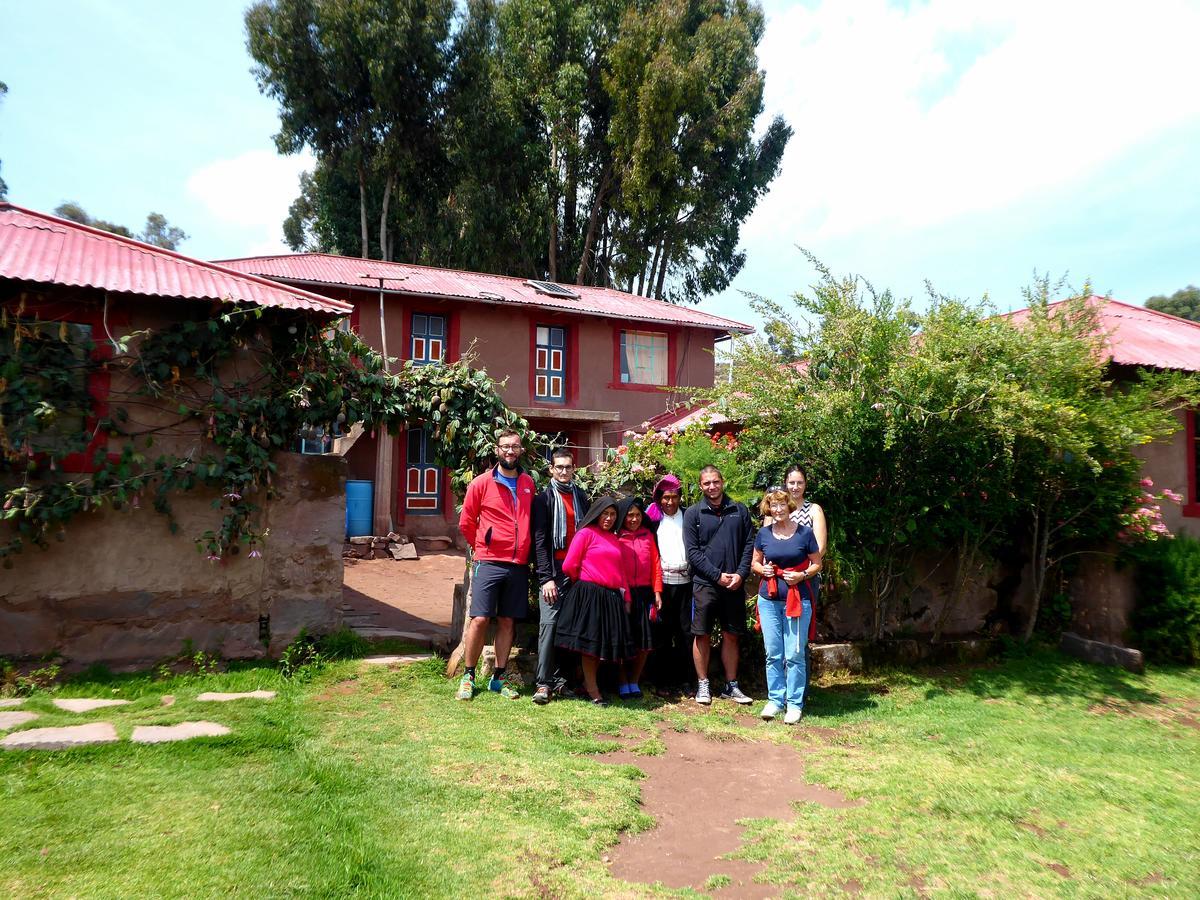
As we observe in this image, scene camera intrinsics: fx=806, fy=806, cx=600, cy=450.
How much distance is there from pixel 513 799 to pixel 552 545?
2.34 meters

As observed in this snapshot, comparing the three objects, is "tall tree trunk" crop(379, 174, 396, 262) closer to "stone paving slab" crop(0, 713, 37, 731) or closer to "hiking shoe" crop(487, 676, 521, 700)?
"hiking shoe" crop(487, 676, 521, 700)

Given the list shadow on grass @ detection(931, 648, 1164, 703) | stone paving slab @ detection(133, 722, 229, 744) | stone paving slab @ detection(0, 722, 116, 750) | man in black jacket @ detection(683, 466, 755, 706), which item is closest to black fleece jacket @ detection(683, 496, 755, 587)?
man in black jacket @ detection(683, 466, 755, 706)

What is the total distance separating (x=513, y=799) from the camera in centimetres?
403

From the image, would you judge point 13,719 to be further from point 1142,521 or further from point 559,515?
point 1142,521

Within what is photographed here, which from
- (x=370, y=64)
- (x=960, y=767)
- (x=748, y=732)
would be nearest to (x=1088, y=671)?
(x=960, y=767)

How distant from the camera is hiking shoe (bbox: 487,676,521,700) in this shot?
19.3 ft

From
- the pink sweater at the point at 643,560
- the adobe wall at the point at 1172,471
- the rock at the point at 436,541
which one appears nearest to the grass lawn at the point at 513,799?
the pink sweater at the point at 643,560

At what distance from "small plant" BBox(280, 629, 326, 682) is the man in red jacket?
4.08ft

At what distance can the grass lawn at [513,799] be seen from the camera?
3240 mm

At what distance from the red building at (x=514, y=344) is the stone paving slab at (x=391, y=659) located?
28.3 ft

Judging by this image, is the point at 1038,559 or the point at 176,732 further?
the point at 1038,559

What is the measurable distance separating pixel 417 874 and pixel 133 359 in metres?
4.65

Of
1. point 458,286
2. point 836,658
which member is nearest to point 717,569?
point 836,658

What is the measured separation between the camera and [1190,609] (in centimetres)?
755
